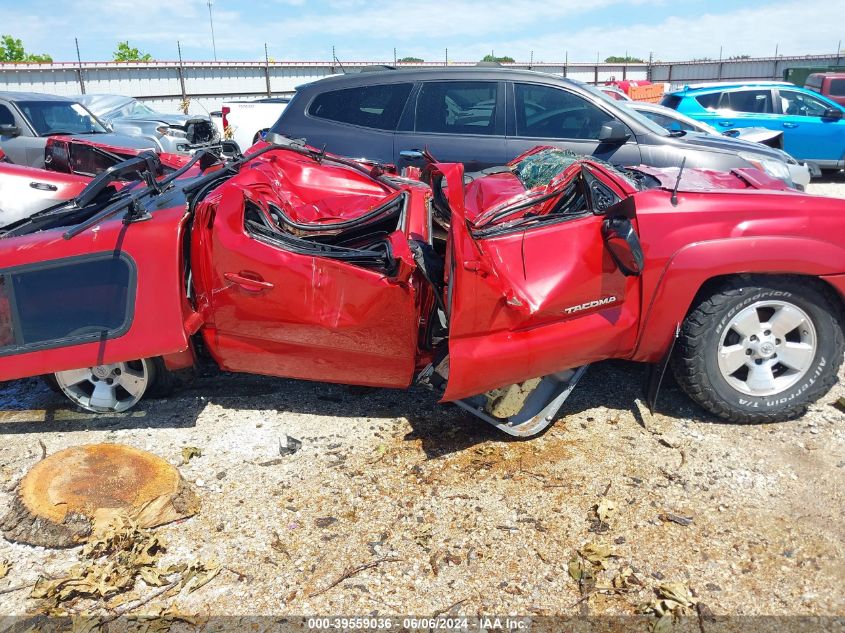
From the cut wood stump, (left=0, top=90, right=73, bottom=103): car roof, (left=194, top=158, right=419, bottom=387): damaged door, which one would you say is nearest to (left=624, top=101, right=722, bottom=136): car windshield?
(left=194, top=158, right=419, bottom=387): damaged door

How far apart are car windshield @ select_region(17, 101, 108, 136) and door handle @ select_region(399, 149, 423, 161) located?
6.27m

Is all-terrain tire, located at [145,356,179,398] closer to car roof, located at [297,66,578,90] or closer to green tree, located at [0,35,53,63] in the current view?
car roof, located at [297,66,578,90]

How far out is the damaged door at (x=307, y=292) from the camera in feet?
10.5

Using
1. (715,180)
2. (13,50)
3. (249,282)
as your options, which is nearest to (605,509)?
(249,282)

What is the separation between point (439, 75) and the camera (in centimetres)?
584

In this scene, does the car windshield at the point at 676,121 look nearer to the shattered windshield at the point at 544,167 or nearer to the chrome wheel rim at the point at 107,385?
the shattered windshield at the point at 544,167

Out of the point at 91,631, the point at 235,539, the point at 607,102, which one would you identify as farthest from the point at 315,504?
the point at 607,102

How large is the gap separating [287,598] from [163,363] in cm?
182

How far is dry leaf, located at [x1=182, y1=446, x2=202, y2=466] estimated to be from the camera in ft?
11.0

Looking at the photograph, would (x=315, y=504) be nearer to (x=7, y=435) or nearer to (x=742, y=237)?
(x=7, y=435)

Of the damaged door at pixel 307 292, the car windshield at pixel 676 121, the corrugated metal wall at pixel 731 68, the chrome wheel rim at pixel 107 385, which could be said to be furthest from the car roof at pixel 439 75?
the corrugated metal wall at pixel 731 68

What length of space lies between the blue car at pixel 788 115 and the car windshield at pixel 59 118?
10.1 metres

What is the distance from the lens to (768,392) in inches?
134

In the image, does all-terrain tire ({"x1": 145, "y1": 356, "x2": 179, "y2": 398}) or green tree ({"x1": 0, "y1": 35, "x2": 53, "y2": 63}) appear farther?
green tree ({"x1": 0, "y1": 35, "x2": 53, "y2": 63})
